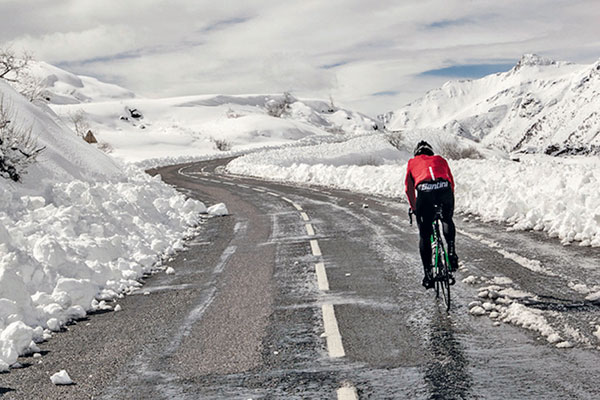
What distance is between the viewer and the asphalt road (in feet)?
14.5

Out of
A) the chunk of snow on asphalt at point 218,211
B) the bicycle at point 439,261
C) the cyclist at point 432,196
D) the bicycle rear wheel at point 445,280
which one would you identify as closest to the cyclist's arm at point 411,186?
the cyclist at point 432,196

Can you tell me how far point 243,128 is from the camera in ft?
452

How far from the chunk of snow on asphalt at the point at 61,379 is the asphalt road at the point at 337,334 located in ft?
0.23

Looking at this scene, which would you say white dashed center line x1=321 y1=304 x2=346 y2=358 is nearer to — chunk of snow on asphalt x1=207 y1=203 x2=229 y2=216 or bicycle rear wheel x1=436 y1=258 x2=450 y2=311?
bicycle rear wheel x1=436 y1=258 x2=450 y2=311

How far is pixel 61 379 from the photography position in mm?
4992

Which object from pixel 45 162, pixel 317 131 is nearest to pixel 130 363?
pixel 45 162

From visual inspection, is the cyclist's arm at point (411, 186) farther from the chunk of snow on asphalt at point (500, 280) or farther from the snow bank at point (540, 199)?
the snow bank at point (540, 199)

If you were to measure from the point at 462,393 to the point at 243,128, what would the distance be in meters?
136

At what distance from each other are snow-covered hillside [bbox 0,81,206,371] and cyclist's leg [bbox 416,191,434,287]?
14.0 feet

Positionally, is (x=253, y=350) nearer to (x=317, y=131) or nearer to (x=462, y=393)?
(x=462, y=393)

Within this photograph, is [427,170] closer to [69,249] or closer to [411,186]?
[411,186]

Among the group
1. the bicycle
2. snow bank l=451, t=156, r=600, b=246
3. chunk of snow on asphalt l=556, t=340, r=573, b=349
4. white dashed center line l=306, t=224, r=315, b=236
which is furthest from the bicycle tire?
white dashed center line l=306, t=224, r=315, b=236

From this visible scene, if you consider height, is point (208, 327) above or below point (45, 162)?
below

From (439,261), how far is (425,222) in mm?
505
